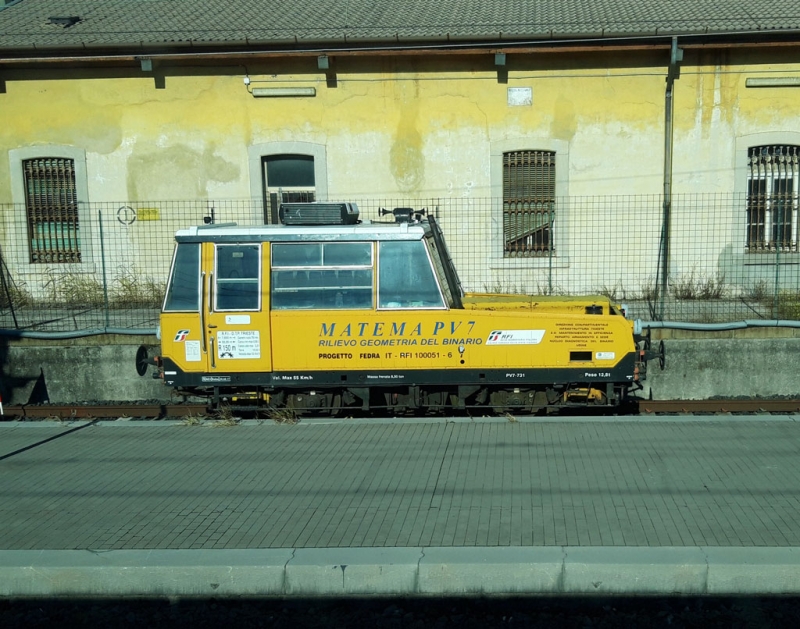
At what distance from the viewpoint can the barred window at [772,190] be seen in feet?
49.7

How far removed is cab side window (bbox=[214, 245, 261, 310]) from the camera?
9.05m

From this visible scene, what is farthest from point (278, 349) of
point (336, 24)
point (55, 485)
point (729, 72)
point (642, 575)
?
point (729, 72)

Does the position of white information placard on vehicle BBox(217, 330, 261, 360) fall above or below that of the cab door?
below

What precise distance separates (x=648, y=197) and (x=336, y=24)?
663 centimetres

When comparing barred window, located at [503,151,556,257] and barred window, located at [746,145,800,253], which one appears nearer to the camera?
barred window, located at [746,145,800,253]

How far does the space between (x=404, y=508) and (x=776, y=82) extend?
12253 millimetres

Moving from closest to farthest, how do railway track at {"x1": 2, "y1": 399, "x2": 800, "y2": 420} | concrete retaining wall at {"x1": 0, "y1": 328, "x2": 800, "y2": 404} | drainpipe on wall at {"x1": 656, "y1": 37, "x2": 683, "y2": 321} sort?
railway track at {"x1": 2, "y1": 399, "x2": 800, "y2": 420} < concrete retaining wall at {"x1": 0, "y1": 328, "x2": 800, "y2": 404} < drainpipe on wall at {"x1": 656, "y1": 37, "x2": 683, "y2": 321}

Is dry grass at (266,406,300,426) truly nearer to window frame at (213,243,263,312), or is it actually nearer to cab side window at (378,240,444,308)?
window frame at (213,243,263,312)

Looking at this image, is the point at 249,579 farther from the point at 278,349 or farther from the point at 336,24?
the point at 336,24

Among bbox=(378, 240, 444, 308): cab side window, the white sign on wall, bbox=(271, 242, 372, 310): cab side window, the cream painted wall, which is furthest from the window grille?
bbox=(378, 240, 444, 308): cab side window

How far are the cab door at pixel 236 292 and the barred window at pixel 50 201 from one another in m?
8.00

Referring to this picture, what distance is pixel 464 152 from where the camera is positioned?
15.6 metres

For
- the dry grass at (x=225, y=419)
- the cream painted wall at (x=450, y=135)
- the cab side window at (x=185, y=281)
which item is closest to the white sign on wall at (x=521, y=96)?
the cream painted wall at (x=450, y=135)

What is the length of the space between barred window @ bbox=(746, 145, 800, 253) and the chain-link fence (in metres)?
0.06
